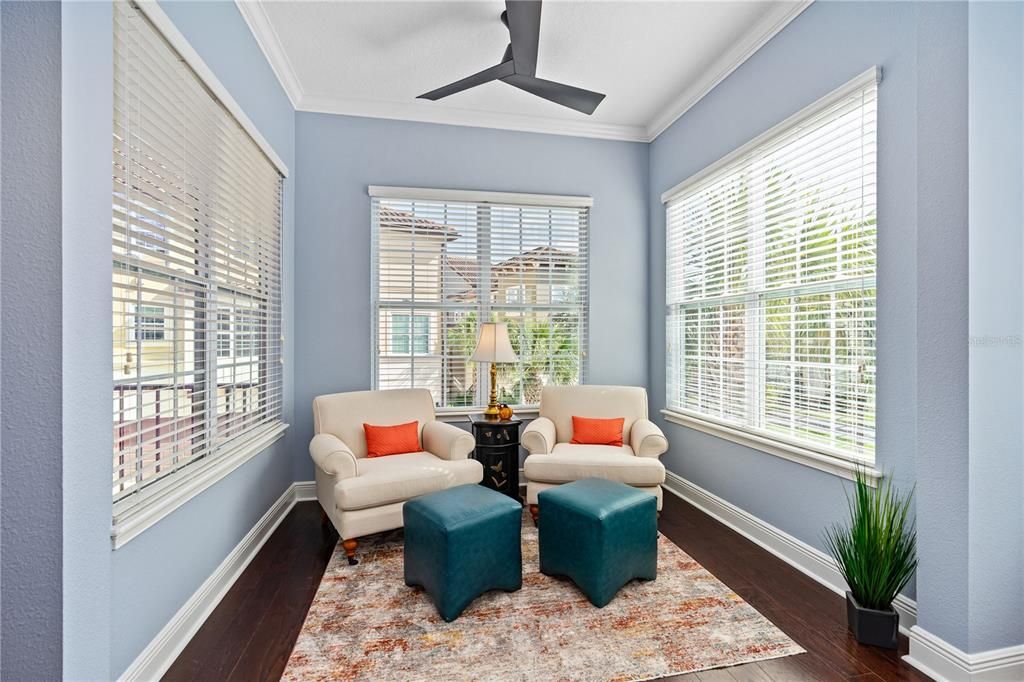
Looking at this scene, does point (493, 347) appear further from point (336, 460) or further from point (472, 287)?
Answer: point (336, 460)

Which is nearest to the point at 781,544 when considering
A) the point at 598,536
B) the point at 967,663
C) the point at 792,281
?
the point at 967,663

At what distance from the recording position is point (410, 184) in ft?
12.8

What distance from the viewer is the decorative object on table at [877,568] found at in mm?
1891

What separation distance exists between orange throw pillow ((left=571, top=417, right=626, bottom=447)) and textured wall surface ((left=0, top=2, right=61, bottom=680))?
9.51 feet

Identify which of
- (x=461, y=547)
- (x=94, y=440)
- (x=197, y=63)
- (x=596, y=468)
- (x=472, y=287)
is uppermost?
(x=197, y=63)

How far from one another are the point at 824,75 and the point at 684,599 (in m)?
2.68

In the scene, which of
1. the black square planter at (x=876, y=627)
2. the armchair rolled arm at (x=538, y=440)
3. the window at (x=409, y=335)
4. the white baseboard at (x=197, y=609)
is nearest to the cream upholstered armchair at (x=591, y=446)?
the armchair rolled arm at (x=538, y=440)

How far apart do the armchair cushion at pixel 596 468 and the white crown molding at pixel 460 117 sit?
270cm

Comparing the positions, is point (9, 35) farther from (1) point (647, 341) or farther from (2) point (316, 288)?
(1) point (647, 341)

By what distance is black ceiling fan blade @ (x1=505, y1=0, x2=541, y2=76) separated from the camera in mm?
2219

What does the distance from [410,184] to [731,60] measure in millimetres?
2432

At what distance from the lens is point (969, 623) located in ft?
5.51

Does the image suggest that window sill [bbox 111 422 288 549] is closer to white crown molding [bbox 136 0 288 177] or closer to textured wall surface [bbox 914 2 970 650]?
A: white crown molding [bbox 136 0 288 177]

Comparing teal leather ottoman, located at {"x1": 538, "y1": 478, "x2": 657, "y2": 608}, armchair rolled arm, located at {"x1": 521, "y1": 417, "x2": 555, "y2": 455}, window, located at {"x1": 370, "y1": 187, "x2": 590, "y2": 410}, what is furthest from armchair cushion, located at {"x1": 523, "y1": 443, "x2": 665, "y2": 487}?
window, located at {"x1": 370, "y1": 187, "x2": 590, "y2": 410}
